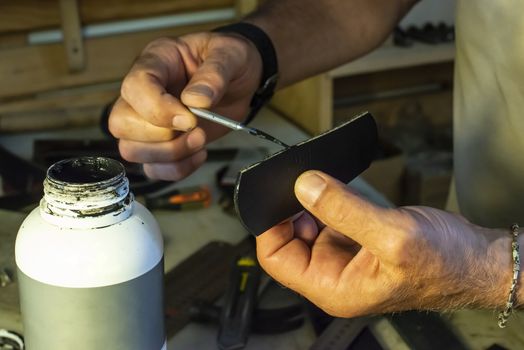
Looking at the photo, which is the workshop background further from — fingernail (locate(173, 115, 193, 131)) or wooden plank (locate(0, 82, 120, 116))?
fingernail (locate(173, 115, 193, 131))

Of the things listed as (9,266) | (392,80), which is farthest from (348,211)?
(392,80)

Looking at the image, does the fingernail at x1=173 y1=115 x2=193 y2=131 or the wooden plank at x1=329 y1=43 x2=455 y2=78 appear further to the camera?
the wooden plank at x1=329 y1=43 x2=455 y2=78

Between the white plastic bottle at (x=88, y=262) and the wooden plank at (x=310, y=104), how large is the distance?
0.93 meters

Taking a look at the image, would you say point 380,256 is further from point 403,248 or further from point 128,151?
point 128,151

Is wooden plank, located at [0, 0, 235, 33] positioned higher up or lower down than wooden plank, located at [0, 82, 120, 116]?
higher up

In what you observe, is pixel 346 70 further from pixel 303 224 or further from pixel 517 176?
pixel 303 224

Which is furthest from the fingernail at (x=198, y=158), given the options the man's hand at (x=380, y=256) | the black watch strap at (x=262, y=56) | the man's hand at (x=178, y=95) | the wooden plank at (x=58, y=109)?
the wooden plank at (x=58, y=109)

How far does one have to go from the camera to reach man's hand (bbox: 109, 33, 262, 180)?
31.4 inches

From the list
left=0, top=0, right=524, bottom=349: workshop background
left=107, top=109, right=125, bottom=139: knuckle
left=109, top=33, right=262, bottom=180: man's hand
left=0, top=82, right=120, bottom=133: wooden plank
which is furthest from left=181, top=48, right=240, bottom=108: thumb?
left=0, top=82, right=120, bottom=133: wooden plank

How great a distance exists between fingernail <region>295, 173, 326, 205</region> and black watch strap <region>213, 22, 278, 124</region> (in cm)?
40

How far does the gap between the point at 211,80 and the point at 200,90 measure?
1.3 inches

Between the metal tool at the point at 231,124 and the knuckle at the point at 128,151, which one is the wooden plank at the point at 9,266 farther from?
the metal tool at the point at 231,124

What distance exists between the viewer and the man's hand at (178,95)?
799 millimetres

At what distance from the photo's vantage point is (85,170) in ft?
1.92
